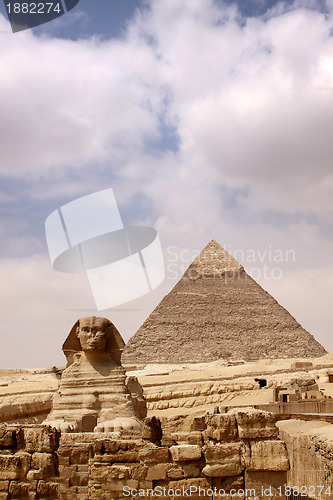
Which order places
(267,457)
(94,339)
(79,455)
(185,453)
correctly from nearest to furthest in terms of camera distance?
A: (267,457) → (185,453) → (79,455) → (94,339)

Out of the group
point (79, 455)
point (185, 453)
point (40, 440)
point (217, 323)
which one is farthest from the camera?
point (217, 323)

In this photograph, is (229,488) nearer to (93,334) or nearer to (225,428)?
(225,428)

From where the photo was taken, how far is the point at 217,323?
133m

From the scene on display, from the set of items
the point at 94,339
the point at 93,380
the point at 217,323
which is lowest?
the point at 93,380

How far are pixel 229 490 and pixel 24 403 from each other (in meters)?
6.84

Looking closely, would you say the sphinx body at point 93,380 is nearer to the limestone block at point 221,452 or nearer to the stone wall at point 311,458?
the stone wall at point 311,458

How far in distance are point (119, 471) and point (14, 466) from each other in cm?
68

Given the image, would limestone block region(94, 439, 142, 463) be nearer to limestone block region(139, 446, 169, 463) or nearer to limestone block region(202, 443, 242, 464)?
limestone block region(139, 446, 169, 463)

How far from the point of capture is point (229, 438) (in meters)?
3.28

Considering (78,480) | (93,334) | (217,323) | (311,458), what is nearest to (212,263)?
(217,323)

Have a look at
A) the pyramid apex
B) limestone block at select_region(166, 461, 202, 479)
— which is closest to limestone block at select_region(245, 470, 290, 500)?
limestone block at select_region(166, 461, 202, 479)

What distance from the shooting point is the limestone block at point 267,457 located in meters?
3.16

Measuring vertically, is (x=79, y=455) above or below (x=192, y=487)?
above

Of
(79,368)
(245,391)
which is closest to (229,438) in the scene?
(79,368)
